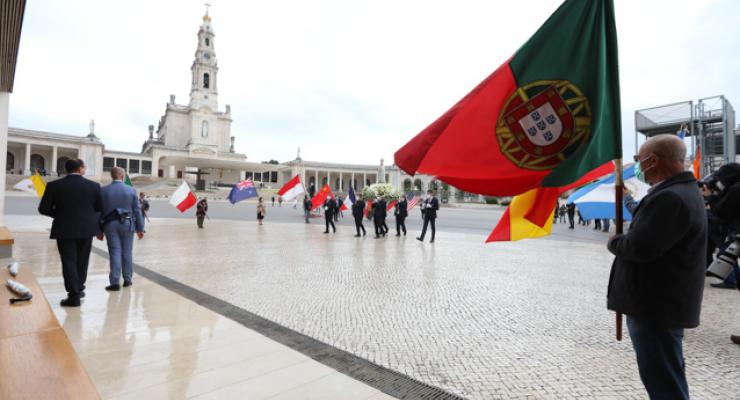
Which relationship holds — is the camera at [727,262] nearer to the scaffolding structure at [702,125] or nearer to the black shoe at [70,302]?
the black shoe at [70,302]

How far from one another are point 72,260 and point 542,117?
5.32 m

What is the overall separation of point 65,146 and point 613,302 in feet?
250

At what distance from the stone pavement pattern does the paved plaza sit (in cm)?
A: 14

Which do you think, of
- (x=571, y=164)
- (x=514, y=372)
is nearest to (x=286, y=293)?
(x=514, y=372)

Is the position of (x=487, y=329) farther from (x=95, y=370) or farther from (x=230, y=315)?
(x=95, y=370)

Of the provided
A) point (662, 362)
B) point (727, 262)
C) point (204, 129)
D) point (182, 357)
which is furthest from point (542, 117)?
point (204, 129)

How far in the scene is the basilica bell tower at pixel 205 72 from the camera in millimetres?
75938

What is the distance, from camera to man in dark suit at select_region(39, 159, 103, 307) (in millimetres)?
4348

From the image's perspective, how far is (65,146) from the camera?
58.6m

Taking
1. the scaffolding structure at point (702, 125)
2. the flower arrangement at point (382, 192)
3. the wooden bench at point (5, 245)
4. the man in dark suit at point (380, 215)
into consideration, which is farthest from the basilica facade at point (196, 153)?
the wooden bench at point (5, 245)

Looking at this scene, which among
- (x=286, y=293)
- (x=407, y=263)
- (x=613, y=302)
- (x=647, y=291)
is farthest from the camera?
(x=407, y=263)

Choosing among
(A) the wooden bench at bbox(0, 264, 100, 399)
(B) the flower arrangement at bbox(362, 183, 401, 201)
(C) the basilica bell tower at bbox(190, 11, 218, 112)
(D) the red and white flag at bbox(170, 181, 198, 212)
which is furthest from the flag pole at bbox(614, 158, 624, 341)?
(C) the basilica bell tower at bbox(190, 11, 218, 112)

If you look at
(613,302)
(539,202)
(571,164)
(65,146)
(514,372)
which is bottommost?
(514,372)

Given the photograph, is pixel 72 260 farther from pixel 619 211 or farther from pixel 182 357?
pixel 619 211
